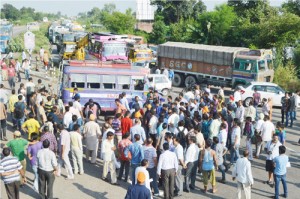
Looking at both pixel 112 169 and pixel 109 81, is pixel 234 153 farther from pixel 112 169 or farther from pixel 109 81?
pixel 109 81

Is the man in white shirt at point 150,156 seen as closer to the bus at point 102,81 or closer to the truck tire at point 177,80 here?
the bus at point 102,81

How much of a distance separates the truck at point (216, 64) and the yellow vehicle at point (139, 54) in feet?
6.68

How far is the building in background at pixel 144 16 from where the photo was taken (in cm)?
6606

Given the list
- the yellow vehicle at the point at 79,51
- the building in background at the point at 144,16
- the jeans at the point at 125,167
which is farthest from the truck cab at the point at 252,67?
the building in background at the point at 144,16

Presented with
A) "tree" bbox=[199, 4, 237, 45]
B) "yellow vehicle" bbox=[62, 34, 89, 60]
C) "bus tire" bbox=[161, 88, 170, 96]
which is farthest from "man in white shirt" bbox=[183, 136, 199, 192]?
"tree" bbox=[199, 4, 237, 45]

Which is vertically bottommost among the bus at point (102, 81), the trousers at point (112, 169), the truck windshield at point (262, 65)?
the trousers at point (112, 169)

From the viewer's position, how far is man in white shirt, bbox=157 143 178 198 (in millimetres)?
10469

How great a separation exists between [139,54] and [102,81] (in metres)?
14.1

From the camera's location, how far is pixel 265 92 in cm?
2288

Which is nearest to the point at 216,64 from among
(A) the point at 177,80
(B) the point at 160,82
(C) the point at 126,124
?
(A) the point at 177,80

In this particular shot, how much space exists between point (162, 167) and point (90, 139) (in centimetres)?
327

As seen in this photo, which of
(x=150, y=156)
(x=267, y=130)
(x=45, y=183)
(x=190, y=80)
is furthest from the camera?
(x=190, y=80)

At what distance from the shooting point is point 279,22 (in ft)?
110

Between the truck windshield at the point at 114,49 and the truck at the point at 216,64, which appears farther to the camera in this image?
the truck windshield at the point at 114,49
